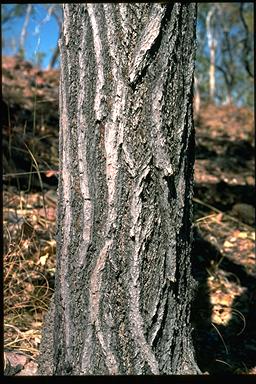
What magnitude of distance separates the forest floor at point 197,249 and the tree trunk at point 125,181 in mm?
652

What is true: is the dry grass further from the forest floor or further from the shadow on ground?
the shadow on ground

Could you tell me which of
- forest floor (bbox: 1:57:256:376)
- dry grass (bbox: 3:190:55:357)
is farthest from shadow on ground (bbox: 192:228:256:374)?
dry grass (bbox: 3:190:55:357)

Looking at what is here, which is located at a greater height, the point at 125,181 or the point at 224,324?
the point at 125,181

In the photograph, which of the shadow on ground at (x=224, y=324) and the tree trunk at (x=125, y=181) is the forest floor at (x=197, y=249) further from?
the tree trunk at (x=125, y=181)

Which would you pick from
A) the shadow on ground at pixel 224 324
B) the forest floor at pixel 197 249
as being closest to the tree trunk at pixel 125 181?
the forest floor at pixel 197 249

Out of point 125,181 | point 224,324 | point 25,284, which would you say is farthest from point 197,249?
point 125,181

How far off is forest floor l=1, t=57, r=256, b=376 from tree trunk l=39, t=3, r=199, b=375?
0.65 metres

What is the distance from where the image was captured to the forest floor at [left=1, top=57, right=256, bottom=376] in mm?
2605

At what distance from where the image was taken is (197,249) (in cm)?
385

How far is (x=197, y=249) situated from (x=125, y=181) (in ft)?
7.22

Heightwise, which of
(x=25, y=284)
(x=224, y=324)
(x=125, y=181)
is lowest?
(x=224, y=324)

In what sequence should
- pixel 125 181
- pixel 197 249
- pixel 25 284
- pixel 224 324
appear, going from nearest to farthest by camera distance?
pixel 125 181 < pixel 25 284 < pixel 224 324 < pixel 197 249

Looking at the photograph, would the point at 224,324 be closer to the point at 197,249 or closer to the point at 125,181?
the point at 197,249

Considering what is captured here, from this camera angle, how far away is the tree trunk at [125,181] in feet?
5.66
